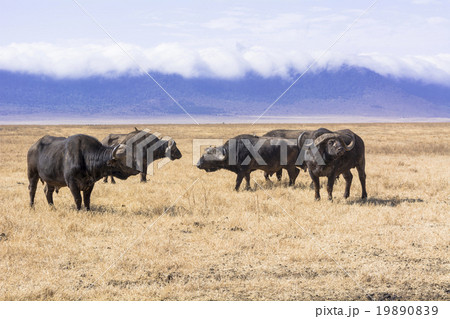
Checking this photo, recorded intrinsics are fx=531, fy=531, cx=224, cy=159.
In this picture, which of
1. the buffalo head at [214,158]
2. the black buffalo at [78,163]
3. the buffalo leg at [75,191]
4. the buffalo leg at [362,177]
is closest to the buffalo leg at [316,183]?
the buffalo leg at [362,177]

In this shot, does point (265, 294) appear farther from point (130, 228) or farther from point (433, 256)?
point (130, 228)

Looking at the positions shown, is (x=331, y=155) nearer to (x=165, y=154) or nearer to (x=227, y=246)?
(x=227, y=246)

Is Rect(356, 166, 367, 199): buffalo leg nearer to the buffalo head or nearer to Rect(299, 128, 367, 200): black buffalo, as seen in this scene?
Rect(299, 128, 367, 200): black buffalo

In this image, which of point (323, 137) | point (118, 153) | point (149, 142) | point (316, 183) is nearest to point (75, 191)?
point (118, 153)

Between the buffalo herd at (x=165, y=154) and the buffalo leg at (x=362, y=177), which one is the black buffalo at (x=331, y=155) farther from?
the buffalo leg at (x=362, y=177)

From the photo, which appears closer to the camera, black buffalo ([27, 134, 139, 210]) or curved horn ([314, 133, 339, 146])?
black buffalo ([27, 134, 139, 210])

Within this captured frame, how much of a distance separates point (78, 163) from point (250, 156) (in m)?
6.16

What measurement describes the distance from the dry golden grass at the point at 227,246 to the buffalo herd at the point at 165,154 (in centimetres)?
72

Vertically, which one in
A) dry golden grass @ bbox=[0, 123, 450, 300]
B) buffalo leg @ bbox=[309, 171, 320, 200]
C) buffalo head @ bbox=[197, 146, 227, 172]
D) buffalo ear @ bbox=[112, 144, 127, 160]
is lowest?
dry golden grass @ bbox=[0, 123, 450, 300]

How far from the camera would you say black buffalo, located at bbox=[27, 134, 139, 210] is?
11.5 m

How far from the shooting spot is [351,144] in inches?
520

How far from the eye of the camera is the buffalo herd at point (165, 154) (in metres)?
11.7

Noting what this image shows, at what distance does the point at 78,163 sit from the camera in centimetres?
1149

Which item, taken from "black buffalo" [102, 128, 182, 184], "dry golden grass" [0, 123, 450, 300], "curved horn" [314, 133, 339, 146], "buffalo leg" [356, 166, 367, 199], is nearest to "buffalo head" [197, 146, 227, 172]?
"dry golden grass" [0, 123, 450, 300]
